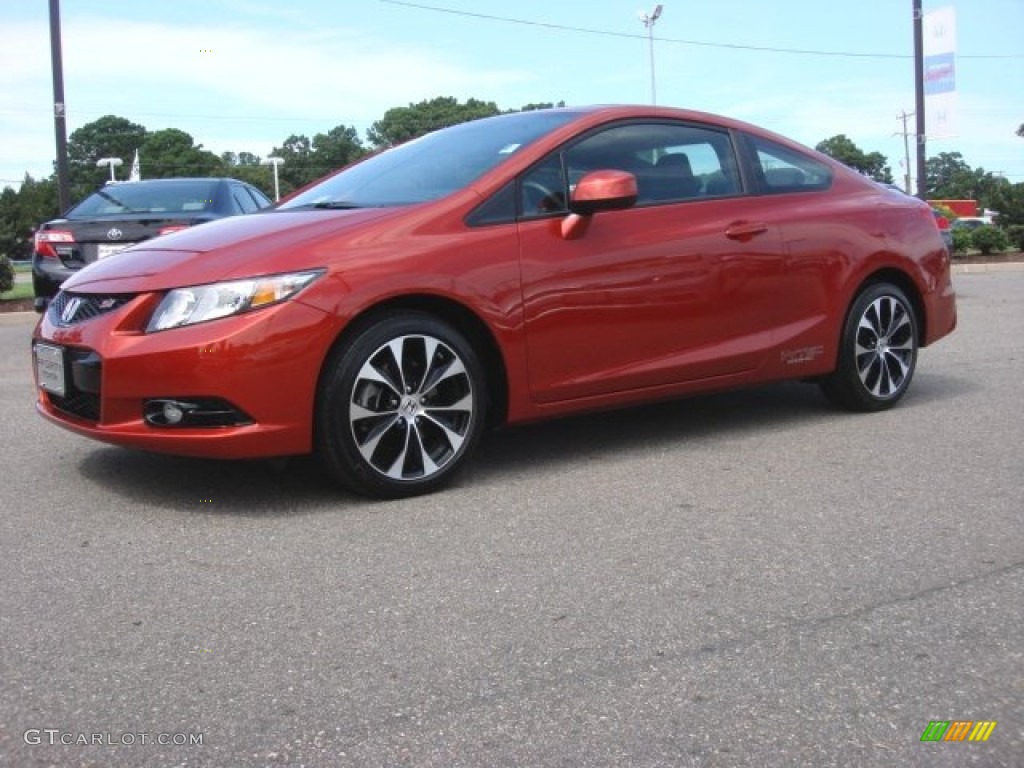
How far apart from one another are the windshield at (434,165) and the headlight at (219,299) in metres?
0.76

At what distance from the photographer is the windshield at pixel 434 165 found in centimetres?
443

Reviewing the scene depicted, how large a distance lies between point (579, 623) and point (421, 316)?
1.59m

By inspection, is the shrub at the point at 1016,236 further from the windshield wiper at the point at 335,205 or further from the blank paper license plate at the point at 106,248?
the windshield wiper at the point at 335,205

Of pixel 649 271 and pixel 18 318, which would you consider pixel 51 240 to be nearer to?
pixel 18 318

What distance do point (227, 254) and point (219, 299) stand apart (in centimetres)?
22

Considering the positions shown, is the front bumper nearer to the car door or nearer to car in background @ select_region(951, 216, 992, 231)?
the car door

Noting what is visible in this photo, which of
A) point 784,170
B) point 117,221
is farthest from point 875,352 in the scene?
point 117,221

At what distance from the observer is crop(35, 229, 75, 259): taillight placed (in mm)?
8500

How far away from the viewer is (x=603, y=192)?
13.9 ft

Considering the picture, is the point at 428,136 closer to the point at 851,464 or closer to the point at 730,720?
the point at 851,464

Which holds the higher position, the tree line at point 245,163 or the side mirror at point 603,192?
the tree line at point 245,163

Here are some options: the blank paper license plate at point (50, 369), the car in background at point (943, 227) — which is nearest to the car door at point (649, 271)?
the blank paper license plate at point (50, 369)

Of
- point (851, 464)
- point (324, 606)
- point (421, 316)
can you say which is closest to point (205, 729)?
point (324, 606)

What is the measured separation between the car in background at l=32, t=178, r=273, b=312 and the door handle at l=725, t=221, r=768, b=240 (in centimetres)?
456
